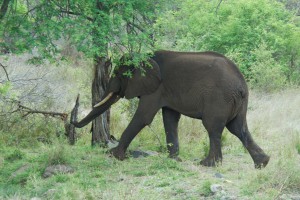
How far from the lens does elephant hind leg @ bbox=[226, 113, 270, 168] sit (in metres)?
10.1

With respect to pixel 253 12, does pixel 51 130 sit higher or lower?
lower

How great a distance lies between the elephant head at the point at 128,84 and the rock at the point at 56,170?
162cm

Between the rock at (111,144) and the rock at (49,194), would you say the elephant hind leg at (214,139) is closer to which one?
the rock at (111,144)

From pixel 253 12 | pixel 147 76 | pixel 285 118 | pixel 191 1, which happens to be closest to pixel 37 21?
pixel 147 76

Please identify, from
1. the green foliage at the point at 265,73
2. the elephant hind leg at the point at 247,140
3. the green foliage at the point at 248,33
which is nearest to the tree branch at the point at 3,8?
the elephant hind leg at the point at 247,140

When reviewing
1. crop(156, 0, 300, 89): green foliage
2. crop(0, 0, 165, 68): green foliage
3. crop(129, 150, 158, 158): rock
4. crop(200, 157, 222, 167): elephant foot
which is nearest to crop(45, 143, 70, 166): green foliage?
crop(129, 150, 158, 158): rock

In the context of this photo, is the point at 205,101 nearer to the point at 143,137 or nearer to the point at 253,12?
the point at 143,137

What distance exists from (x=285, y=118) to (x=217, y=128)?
20.8 feet

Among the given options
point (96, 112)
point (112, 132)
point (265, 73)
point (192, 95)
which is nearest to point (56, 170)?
point (96, 112)

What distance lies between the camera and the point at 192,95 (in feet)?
33.9

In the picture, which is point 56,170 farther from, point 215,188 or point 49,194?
point 215,188

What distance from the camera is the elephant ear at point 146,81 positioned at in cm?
1062

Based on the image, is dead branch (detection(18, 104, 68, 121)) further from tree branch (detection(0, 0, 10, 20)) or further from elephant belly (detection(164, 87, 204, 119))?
tree branch (detection(0, 0, 10, 20))

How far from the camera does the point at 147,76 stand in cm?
1059
